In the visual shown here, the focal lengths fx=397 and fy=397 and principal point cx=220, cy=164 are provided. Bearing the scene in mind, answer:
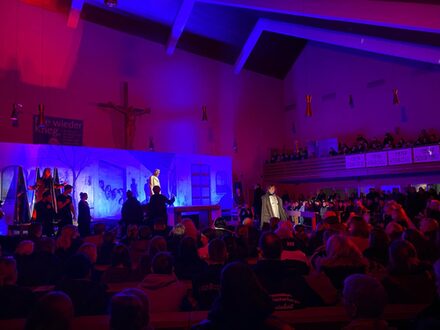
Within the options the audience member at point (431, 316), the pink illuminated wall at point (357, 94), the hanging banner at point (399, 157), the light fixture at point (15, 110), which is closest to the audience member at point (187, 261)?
the audience member at point (431, 316)

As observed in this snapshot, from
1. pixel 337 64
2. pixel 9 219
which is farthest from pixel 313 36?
pixel 9 219

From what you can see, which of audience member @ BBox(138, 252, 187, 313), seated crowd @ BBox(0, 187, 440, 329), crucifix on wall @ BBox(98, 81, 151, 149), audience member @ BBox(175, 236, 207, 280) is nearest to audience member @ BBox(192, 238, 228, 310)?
seated crowd @ BBox(0, 187, 440, 329)

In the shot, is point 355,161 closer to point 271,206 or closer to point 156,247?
point 271,206

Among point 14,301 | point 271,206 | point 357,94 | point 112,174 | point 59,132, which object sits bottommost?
point 14,301

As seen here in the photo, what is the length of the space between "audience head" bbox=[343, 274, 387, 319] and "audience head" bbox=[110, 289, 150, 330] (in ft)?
3.45

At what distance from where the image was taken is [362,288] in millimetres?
2002

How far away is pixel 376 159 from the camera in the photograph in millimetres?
12852

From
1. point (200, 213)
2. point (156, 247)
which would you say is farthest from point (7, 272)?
point (200, 213)

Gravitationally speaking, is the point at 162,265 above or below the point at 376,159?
below

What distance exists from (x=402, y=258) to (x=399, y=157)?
10.2 m

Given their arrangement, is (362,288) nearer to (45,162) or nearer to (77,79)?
(45,162)

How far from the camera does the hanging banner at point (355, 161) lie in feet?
43.7

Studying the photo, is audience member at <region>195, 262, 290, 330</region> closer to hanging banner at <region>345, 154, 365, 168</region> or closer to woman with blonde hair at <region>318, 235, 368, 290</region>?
woman with blonde hair at <region>318, 235, 368, 290</region>

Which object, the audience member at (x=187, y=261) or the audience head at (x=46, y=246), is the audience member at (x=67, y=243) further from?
the audience member at (x=187, y=261)
